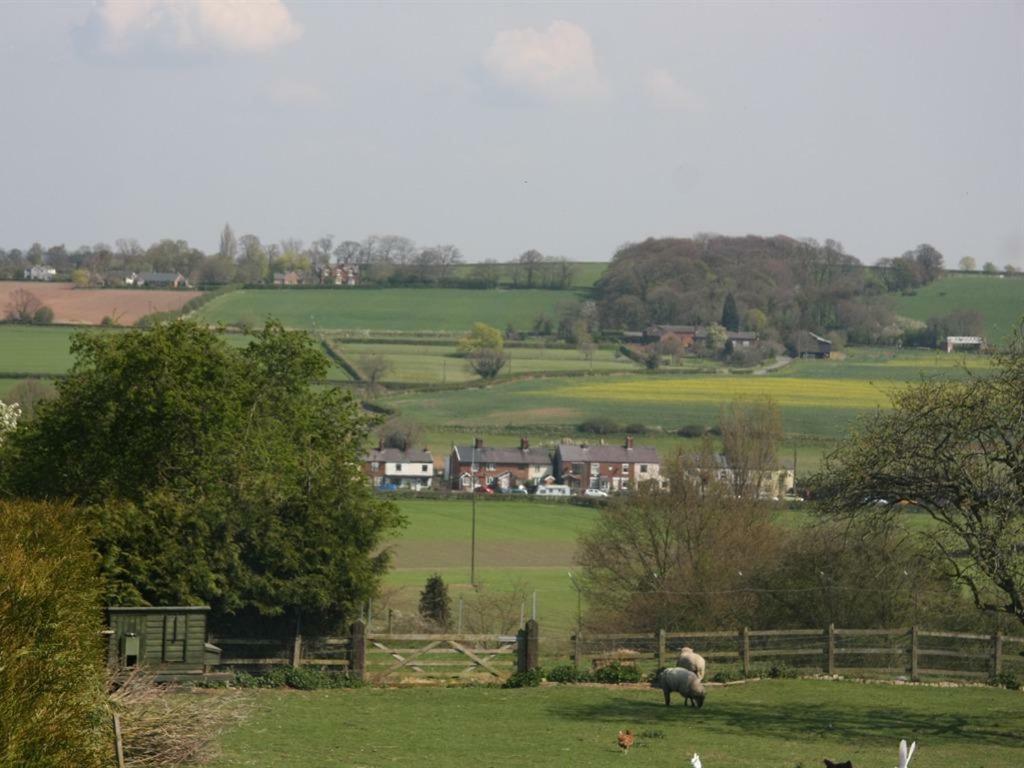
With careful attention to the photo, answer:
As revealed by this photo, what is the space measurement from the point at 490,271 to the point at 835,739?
170 metres

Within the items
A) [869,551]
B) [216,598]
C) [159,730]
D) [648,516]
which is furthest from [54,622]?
[648,516]

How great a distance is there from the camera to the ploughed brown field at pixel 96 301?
420 ft

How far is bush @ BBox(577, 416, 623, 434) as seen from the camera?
342 feet

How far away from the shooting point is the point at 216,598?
1270 inches

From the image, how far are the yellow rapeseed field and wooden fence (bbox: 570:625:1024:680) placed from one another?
7157 centimetres

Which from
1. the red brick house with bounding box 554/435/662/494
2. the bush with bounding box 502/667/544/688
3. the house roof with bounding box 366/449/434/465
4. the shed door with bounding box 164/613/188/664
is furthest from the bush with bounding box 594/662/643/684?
the house roof with bounding box 366/449/434/465

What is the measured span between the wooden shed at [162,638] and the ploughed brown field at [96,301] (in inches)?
3721

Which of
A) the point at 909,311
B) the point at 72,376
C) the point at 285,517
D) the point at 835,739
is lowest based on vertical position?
the point at 835,739

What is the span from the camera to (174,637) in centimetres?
2767

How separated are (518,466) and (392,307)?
67.1 meters

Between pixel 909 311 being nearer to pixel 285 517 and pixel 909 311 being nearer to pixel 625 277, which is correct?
pixel 625 277

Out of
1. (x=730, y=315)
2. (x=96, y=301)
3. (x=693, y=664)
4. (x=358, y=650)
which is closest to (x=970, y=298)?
(x=730, y=315)

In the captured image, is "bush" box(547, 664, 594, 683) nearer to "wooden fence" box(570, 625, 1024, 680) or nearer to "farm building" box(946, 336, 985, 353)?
"wooden fence" box(570, 625, 1024, 680)

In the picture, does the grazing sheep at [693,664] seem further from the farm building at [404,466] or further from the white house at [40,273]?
the white house at [40,273]
